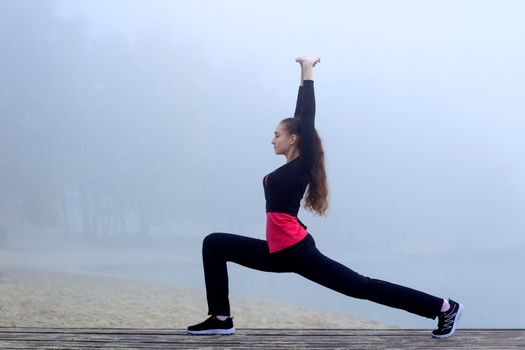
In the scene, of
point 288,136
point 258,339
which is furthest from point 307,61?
point 258,339

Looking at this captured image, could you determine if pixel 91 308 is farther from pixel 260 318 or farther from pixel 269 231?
pixel 269 231

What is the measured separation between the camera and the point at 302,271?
3.17 m

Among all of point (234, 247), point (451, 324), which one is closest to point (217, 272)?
point (234, 247)

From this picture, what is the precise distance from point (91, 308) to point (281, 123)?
13885 mm

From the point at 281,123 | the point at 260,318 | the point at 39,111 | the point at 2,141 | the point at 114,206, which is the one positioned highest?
the point at 39,111

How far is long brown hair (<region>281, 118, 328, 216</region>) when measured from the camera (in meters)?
3.29

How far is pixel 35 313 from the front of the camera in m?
14.1

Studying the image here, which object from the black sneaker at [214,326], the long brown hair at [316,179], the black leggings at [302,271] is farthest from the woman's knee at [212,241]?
the long brown hair at [316,179]

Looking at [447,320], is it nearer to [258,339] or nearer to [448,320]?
[448,320]

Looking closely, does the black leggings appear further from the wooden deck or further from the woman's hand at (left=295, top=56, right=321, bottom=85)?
the woman's hand at (left=295, top=56, right=321, bottom=85)

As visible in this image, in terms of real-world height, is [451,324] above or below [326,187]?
below

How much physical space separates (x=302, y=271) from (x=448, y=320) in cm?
91

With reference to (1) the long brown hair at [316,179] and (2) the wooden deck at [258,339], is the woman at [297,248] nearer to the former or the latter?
(1) the long brown hair at [316,179]

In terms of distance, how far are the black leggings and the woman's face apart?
1.69 feet
